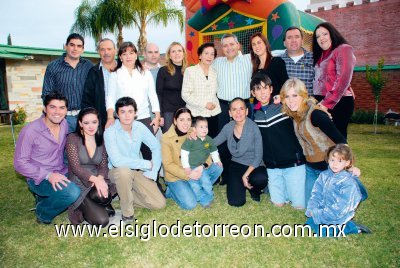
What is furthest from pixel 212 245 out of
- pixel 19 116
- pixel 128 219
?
pixel 19 116

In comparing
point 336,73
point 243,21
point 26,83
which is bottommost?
point 336,73

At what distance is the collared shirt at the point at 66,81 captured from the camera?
412 cm

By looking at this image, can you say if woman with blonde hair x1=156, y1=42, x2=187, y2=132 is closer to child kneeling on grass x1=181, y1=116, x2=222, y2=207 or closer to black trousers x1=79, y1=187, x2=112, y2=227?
child kneeling on grass x1=181, y1=116, x2=222, y2=207

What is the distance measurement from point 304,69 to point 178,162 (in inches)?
81.1

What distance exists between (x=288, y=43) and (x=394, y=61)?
16123 mm

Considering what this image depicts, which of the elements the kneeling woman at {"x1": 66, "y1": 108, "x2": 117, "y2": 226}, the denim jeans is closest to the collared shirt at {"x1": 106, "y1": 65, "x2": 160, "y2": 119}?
the kneeling woman at {"x1": 66, "y1": 108, "x2": 117, "y2": 226}

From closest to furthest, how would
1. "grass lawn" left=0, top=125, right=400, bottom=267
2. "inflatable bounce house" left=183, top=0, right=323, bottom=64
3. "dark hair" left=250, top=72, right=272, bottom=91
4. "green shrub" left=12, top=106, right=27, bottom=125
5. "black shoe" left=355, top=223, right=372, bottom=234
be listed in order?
1. "grass lawn" left=0, top=125, right=400, bottom=267
2. "black shoe" left=355, top=223, right=372, bottom=234
3. "dark hair" left=250, top=72, right=272, bottom=91
4. "inflatable bounce house" left=183, top=0, right=323, bottom=64
5. "green shrub" left=12, top=106, right=27, bottom=125

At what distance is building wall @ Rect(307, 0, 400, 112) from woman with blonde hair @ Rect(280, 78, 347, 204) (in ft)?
46.2

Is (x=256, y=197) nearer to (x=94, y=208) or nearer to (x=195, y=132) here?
(x=195, y=132)

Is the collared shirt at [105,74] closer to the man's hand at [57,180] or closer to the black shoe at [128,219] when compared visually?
the man's hand at [57,180]

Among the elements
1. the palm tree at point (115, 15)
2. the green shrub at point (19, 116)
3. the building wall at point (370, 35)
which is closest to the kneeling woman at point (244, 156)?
the green shrub at point (19, 116)

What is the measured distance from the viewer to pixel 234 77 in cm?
442

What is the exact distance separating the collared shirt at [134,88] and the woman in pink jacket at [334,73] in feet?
7.17

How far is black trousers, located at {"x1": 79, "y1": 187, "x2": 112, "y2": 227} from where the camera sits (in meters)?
3.28
